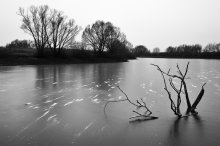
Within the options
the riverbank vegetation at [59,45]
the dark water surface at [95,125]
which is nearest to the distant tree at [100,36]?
the riverbank vegetation at [59,45]

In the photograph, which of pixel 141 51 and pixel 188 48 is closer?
pixel 188 48

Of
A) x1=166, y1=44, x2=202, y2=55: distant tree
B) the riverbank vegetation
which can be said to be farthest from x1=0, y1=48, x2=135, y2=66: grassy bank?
x1=166, y1=44, x2=202, y2=55: distant tree

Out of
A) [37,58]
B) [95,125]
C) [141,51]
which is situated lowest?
[95,125]

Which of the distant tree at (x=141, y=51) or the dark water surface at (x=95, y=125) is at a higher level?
the distant tree at (x=141, y=51)

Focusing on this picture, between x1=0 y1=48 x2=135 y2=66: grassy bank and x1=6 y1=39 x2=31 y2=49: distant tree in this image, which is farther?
x1=6 y1=39 x2=31 y2=49: distant tree

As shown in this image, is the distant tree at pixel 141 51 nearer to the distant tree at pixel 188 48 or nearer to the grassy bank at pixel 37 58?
the distant tree at pixel 188 48

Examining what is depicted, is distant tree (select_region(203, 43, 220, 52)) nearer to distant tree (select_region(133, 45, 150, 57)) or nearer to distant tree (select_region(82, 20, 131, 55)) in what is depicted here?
distant tree (select_region(133, 45, 150, 57))

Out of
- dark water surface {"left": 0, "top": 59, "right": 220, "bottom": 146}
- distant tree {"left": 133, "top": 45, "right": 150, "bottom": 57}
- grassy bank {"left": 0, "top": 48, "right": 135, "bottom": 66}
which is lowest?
dark water surface {"left": 0, "top": 59, "right": 220, "bottom": 146}

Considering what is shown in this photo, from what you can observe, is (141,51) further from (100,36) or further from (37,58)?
(37,58)

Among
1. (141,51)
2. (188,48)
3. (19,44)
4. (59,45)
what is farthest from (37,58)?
(188,48)

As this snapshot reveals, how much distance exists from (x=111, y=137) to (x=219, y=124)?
2815 millimetres

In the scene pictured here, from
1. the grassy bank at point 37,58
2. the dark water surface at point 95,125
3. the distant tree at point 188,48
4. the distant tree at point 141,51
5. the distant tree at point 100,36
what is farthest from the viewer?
the distant tree at point 141,51

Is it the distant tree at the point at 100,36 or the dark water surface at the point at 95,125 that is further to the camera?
the distant tree at the point at 100,36

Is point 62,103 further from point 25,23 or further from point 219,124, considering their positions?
point 25,23
